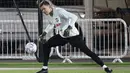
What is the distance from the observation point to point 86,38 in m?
11.3

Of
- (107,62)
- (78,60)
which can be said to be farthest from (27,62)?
(107,62)

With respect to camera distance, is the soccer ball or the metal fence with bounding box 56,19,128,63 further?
the metal fence with bounding box 56,19,128,63

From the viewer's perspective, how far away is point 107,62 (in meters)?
11.0

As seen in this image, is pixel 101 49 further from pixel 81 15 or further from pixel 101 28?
pixel 81 15

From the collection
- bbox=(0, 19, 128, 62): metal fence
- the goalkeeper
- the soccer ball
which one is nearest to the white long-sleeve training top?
the goalkeeper

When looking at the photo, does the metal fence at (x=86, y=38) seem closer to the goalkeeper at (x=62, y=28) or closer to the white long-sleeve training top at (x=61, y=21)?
the goalkeeper at (x=62, y=28)

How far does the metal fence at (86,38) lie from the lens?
1118 centimetres

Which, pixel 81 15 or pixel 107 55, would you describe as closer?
pixel 107 55

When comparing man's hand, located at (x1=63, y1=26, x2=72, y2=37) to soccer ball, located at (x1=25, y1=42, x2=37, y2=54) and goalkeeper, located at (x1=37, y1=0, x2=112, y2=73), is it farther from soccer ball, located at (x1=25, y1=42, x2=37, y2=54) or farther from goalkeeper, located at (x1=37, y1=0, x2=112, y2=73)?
soccer ball, located at (x1=25, y1=42, x2=37, y2=54)

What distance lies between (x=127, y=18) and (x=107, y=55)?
2.03 metres

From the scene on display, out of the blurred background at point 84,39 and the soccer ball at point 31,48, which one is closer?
the soccer ball at point 31,48

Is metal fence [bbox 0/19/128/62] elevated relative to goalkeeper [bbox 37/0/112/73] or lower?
lower

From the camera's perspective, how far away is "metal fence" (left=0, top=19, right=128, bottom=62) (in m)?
11.2

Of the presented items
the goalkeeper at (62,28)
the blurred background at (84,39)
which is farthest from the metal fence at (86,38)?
the goalkeeper at (62,28)
